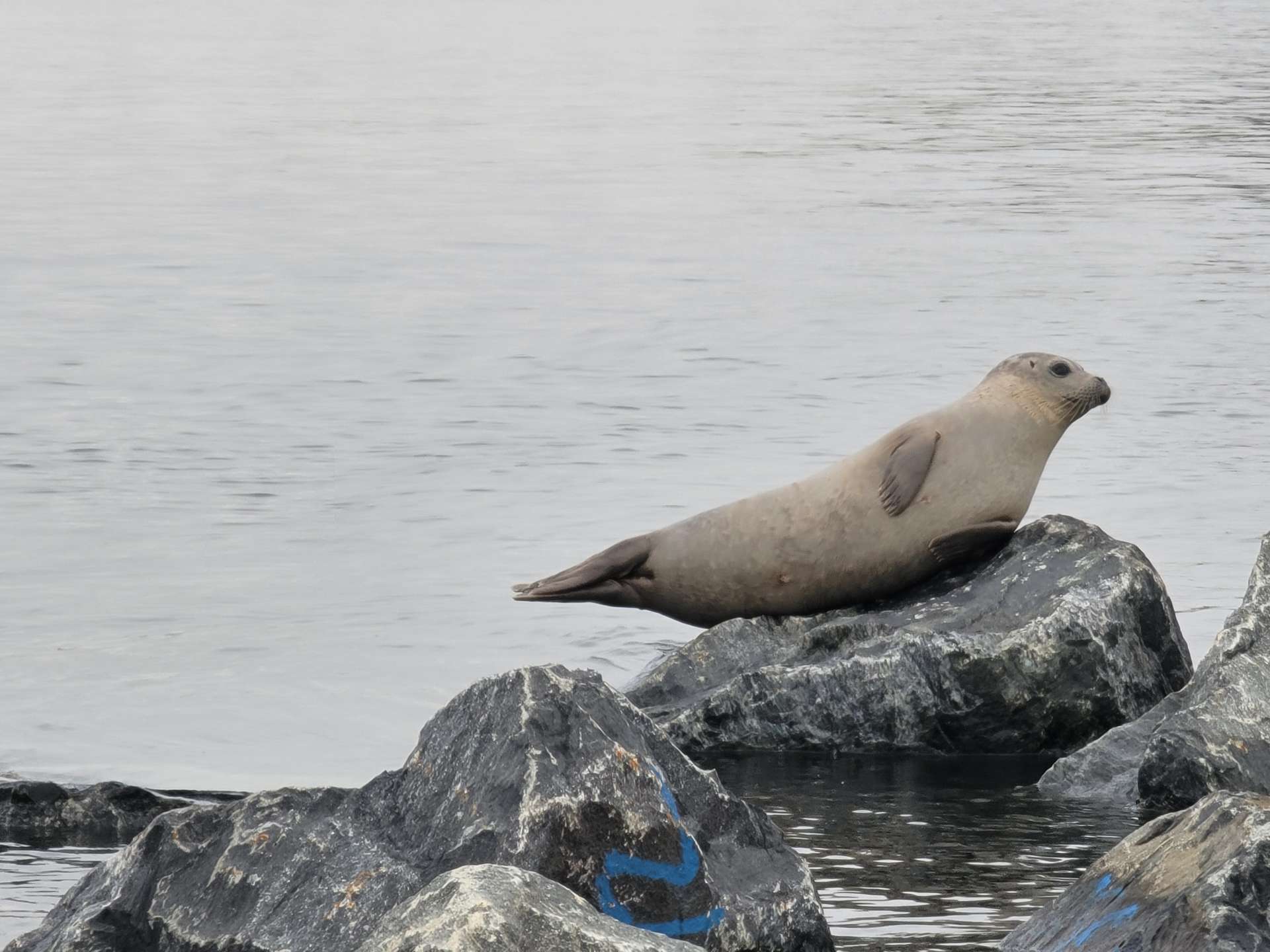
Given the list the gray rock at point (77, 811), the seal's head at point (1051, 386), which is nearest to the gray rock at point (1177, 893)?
the gray rock at point (77, 811)

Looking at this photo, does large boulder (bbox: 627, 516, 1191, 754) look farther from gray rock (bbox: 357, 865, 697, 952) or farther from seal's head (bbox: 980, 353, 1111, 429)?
gray rock (bbox: 357, 865, 697, 952)

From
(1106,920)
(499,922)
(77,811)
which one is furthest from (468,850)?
(77,811)

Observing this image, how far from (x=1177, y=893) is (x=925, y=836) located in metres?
1.71

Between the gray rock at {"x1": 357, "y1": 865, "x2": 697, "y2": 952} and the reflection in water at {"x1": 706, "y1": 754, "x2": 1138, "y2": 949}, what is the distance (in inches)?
48.2

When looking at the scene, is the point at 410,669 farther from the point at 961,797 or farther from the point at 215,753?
the point at 961,797

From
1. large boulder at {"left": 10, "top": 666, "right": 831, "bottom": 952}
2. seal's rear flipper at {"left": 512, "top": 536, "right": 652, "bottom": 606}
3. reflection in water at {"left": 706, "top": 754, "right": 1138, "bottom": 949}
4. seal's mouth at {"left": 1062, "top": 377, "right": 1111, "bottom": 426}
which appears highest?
seal's mouth at {"left": 1062, "top": 377, "right": 1111, "bottom": 426}

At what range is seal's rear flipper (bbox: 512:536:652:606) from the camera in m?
9.09

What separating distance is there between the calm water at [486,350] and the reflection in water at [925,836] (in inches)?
5.7

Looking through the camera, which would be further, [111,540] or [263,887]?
[111,540]

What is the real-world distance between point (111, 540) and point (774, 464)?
148 inches

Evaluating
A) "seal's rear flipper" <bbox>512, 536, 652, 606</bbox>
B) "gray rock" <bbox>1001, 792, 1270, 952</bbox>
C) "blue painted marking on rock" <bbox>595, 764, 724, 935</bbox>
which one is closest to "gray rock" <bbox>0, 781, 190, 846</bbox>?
"blue painted marking on rock" <bbox>595, 764, 724, 935</bbox>

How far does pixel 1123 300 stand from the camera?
67.4 feet

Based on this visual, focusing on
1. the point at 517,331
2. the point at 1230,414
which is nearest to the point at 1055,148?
the point at 517,331

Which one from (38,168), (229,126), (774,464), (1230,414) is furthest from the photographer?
(229,126)
